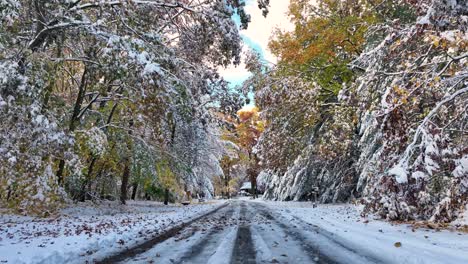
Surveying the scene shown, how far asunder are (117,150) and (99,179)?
26.3ft

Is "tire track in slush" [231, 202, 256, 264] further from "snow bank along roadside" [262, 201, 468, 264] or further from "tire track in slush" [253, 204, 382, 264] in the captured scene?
"snow bank along roadside" [262, 201, 468, 264]

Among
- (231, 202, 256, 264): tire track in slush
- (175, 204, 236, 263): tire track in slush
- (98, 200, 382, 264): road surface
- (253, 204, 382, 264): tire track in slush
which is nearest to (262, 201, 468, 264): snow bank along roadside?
(253, 204, 382, 264): tire track in slush

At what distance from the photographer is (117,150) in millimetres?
18969

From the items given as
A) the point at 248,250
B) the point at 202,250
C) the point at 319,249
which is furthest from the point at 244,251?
the point at 319,249

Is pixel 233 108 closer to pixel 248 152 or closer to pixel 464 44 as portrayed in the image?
pixel 464 44

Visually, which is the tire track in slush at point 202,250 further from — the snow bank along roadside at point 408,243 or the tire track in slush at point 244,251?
the snow bank along roadside at point 408,243

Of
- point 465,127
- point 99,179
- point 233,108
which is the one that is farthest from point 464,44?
point 99,179

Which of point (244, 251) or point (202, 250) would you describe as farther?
point (202, 250)

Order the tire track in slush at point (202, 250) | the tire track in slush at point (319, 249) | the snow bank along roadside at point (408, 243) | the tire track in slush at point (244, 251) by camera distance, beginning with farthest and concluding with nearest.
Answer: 1. the tire track in slush at point (202, 250)
2. the tire track in slush at point (244, 251)
3. the tire track in slush at point (319, 249)
4. the snow bank along roadside at point (408, 243)

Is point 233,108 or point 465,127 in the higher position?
point 233,108

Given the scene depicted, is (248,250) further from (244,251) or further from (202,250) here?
(202,250)

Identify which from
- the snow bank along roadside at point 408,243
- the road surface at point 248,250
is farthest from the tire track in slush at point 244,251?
the snow bank along roadside at point 408,243

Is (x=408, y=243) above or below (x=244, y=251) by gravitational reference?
above

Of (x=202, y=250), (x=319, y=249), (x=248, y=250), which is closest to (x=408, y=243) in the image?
(x=319, y=249)
